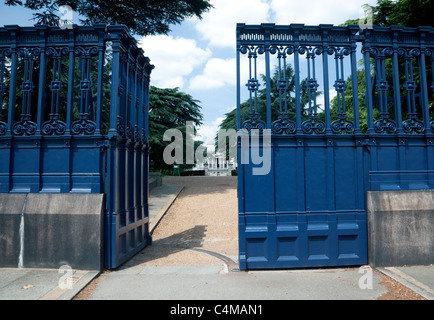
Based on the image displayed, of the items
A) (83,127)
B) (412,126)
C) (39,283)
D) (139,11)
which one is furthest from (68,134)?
(139,11)

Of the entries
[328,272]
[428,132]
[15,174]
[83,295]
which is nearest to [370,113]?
[428,132]

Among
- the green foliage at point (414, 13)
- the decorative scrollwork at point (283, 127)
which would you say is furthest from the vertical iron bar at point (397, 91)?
the green foliage at point (414, 13)

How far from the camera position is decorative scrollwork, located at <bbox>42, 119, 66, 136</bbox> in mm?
6035

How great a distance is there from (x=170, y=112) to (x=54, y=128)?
2721 cm

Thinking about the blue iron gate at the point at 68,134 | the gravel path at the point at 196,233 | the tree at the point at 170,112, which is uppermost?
the tree at the point at 170,112

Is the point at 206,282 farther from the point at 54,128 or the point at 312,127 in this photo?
the point at 54,128

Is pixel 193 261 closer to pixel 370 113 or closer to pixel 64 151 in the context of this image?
pixel 64 151

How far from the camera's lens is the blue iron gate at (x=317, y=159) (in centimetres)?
586

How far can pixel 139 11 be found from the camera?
50.1 ft

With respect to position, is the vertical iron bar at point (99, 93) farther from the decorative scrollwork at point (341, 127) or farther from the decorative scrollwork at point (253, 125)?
the decorative scrollwork at point (341, 127)

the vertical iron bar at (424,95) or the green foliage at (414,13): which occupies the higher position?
the green foliage at (414,13)

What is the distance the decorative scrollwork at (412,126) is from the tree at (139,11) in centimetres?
1294

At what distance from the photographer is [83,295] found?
4.66 meters

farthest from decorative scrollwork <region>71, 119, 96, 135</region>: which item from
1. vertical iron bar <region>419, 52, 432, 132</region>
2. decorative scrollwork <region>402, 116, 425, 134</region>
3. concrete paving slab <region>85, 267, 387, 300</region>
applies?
vertical iron bar <region>419, 52, 432, 132</region>
